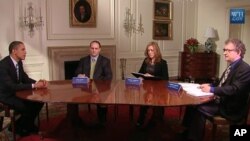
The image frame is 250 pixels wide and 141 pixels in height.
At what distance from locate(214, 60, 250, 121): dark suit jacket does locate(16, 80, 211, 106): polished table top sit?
0.24 m

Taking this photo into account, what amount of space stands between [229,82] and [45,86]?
6.20 ft

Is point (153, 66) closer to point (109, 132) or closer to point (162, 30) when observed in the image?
point (109, 132)

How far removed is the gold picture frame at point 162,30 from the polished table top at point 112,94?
396cm

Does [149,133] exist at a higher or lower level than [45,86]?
lower

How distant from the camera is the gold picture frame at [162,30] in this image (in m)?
7.16

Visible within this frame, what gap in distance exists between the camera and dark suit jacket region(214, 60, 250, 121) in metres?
2.68

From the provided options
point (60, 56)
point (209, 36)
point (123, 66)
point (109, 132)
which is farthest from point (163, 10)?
point (109, 132)

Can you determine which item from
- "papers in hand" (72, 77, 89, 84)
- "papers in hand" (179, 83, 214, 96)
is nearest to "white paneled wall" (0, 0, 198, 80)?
"papers in hand" (72, 77, 89, 84)

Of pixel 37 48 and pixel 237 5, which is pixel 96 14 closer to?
pixel 37 48

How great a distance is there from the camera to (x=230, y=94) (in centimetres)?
268

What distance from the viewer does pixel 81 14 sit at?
19.3 ft

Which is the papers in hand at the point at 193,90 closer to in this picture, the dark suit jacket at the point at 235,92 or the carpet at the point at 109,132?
the dark suit jacket at the point at 235,92

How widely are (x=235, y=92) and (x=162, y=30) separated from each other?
15.6ft

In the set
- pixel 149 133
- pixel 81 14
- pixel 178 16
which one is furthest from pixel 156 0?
pixel 149 133
